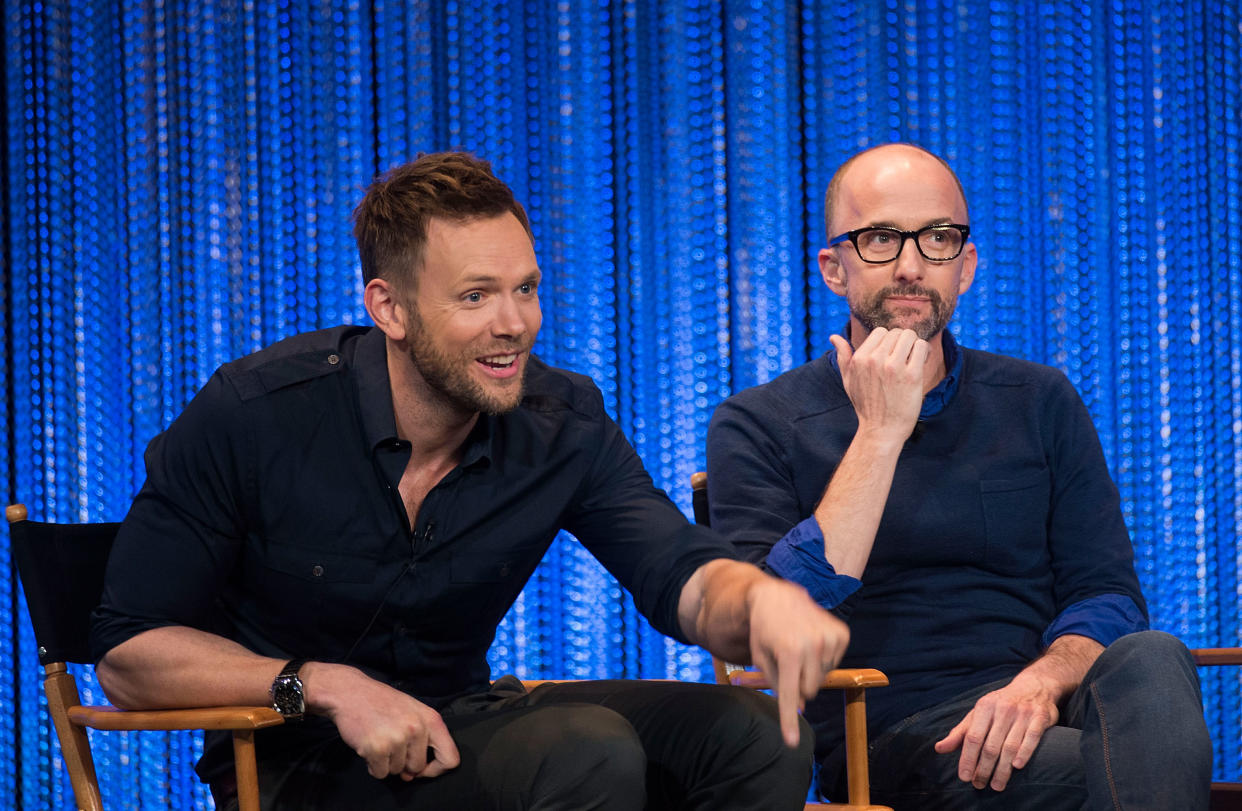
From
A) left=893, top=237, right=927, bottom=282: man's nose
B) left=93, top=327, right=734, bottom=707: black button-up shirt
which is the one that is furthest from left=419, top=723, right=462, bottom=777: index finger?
left=893, top=237, right=927, bottom=282: man's nose

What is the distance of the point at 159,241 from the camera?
9.57ft

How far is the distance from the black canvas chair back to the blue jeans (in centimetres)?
124

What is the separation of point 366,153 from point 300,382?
1.26 metres

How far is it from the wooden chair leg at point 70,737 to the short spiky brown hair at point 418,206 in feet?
2.54

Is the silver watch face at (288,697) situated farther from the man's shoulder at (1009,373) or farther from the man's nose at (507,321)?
the man's shoulder at (1009,373)

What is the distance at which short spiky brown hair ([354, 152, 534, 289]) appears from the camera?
177 cm

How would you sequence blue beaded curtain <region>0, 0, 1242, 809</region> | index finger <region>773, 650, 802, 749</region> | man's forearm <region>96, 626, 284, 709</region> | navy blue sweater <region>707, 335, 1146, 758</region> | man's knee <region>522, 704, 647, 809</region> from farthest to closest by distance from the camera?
1. blue beaded curtain <region>0, 0, 1242, 809</region>
2. navy blue sweater <region>707, 335, 1146, 758</region>
3. man's forearm <region>96, 626, 284, 709</region>
4. man's knee <region>522, 704, 647, 809</region>
5. index finger <region>773, 650, 802, 749</region>

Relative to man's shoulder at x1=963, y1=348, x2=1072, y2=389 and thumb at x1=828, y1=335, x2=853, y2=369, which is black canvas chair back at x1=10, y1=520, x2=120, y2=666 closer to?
thumb at x1=828, y1=335, x2=853, y2=369

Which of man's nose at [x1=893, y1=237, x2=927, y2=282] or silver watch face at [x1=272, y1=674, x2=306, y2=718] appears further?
man's nose at [x1=893, y1=237, x2=927, y2=282]

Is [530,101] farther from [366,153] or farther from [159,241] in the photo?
[159,241]

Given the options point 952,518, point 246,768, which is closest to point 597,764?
point 246,768

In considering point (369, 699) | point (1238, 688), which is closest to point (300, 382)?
point (369, 699)

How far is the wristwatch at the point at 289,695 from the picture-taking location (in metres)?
1.51

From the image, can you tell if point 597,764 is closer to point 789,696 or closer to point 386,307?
point 789,696
